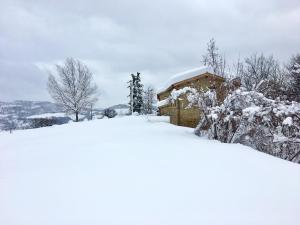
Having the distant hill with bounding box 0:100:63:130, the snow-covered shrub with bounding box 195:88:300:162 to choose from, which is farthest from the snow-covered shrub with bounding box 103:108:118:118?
the snow-covered shrub with bounding box 195:88:300:162

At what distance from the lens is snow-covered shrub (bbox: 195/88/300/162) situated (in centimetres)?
950

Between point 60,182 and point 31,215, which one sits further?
point 60,182

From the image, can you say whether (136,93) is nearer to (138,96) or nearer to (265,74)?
(138,96)

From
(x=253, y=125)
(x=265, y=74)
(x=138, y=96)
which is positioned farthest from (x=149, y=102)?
(x=253, y=125)

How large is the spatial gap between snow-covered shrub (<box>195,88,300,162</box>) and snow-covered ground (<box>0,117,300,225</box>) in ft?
9.16

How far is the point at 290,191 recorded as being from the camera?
4.85 meters

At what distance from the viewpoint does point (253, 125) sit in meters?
10.2

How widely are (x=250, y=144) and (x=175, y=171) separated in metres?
6.29

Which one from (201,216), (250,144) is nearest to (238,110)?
(250,144)

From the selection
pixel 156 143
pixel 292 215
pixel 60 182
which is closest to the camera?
pixel 292 215

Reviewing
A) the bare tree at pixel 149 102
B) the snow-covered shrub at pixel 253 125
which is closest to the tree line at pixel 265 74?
the snow-covered shrub at pixel 253 125

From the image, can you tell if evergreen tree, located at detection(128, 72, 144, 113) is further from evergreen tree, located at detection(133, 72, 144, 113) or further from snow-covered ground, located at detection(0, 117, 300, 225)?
snow-covered ground, located at detection(0, 117, 300, 225)

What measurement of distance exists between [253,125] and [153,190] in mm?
6561

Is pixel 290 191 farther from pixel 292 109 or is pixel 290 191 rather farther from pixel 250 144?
pixel 250 144
